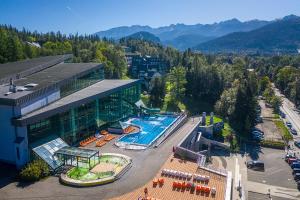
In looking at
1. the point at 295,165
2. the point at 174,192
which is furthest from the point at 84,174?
the point at 295,165

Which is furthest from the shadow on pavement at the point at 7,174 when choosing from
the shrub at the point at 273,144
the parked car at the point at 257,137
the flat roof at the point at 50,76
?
the parked car at the point at 257,137

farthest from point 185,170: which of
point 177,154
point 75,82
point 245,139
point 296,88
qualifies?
point 296,88

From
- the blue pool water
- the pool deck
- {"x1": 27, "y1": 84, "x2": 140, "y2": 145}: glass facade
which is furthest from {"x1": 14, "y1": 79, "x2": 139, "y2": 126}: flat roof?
the pool deck

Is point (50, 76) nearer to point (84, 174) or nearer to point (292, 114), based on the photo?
point (84, 174)

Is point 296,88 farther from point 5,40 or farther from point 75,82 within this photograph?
point 5,40

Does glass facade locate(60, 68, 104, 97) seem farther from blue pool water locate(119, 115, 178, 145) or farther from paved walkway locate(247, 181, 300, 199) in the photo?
paved walkway locate(247, 181, 300, 199)

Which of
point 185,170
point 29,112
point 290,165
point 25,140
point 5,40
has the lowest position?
point 290,165

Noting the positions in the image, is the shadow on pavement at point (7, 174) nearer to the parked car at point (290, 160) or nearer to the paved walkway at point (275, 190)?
the paved walkway at point (275, 190)

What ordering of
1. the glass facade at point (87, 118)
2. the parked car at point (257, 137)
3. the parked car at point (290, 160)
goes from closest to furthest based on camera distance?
the glass facade at point (87, 118), the parked car at point (290, 160), the parked car at point (257, 137)
